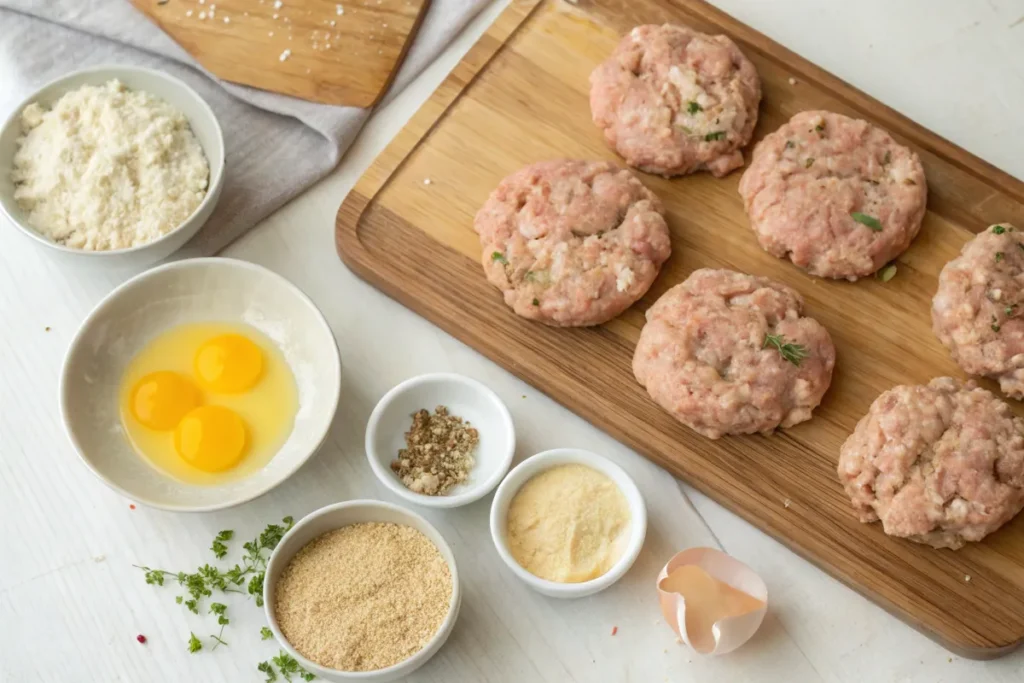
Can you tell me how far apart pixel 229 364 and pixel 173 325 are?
1.02 ft

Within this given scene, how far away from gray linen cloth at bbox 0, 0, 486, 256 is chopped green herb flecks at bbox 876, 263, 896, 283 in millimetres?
1944

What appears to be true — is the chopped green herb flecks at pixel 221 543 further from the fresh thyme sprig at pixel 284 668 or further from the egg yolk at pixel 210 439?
the fresh thyme sprig at pixel 284 668

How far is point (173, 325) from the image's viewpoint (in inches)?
143

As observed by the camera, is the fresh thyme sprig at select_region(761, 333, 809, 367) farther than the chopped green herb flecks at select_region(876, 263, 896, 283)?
No

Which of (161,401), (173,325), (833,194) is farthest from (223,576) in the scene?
(833,194)

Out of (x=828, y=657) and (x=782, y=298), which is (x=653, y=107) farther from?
(x=828, y=657)

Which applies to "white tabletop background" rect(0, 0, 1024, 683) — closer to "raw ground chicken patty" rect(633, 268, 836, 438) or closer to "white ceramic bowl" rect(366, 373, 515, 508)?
"white ceramic bowl" rect(366, 373, 515, 508)

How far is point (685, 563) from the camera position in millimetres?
3307

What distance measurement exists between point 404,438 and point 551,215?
95 centimetres

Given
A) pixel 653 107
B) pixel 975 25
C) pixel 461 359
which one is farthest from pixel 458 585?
pixel 975 25

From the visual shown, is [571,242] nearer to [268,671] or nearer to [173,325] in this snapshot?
[173,325]

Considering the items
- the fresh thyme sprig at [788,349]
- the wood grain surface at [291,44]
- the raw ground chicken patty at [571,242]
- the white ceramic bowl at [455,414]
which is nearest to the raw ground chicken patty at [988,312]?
the fresh thyme sprig at [788,349]

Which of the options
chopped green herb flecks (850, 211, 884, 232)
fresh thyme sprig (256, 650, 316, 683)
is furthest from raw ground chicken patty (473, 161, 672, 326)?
fresh thyme sprig (256, 650, 316, 683)

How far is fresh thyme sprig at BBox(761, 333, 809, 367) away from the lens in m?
3.37
